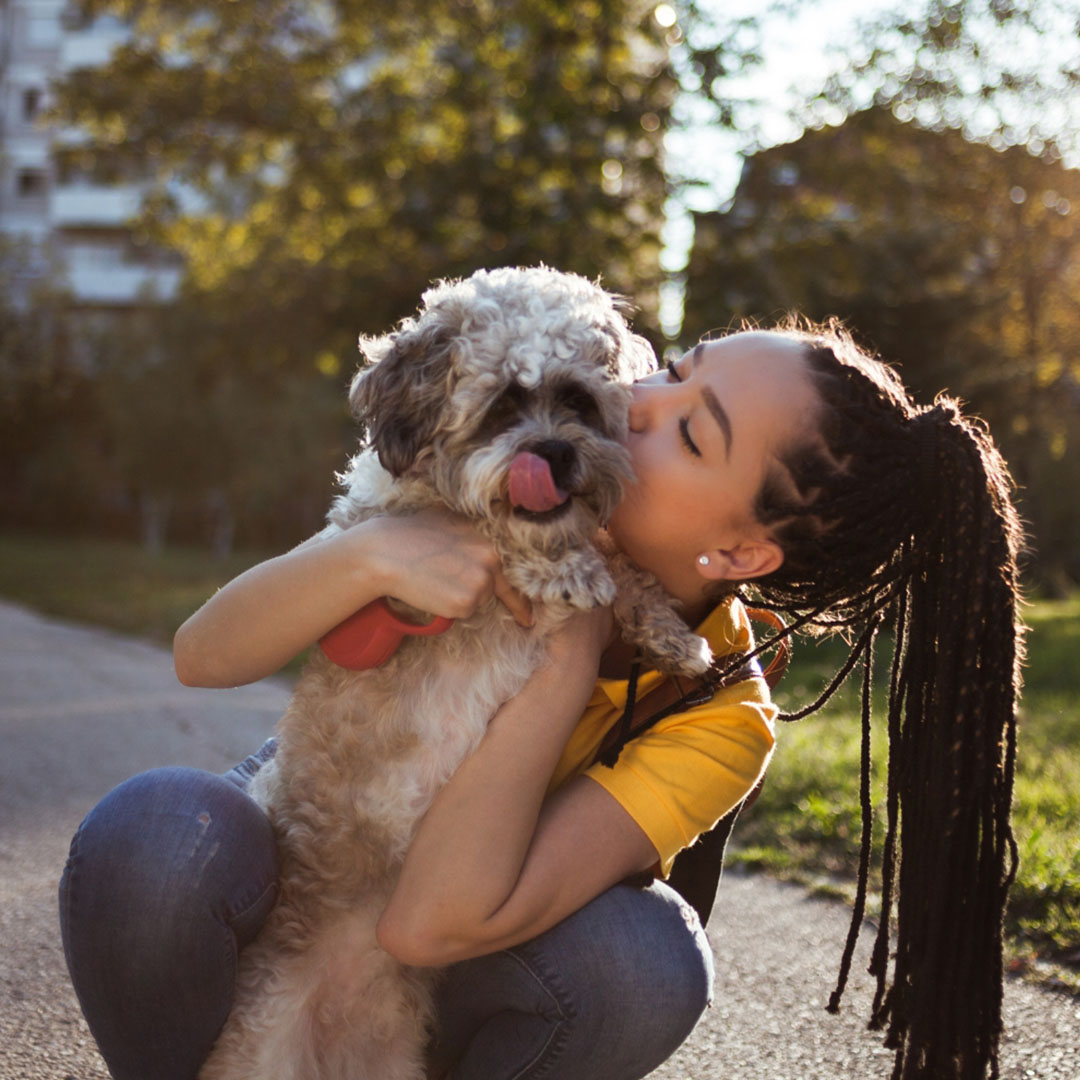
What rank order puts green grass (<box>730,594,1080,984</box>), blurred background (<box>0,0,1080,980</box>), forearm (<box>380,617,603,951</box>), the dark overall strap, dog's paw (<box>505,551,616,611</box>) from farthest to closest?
blurred background (<box>0,0,1080,980</box>)
green grass (<box>730,594,1080,984</box>)
the dark overall strap
dog's paw (<box>505,551,616,611</box>)
forearm (<box>380,617,603,951</box>)

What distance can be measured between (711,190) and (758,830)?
8032 mm

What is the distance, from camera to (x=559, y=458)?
2457 mm

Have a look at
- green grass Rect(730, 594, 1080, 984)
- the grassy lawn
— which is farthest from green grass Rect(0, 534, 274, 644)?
green grass Rect(730, 594, 1080, 984)

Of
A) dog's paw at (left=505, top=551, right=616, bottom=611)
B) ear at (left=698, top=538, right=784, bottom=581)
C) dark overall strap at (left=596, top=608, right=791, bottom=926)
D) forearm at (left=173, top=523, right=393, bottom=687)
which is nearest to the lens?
forearm at (left=173, top=523, right=393, bottom=687)

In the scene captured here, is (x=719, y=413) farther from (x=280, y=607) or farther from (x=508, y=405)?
(x=280, y=607)

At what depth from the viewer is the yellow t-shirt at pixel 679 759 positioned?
2330 mm

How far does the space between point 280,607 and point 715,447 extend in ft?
3.05

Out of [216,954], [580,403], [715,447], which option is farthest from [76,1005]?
[715,447]

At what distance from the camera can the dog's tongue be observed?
2.39 meters

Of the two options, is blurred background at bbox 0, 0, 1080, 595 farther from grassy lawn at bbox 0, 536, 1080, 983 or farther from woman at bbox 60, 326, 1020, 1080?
woman at bbox 60, 326, 1020, 1080

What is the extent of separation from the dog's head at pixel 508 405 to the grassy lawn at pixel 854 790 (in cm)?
137

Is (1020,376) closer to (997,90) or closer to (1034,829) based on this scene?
(997,90)

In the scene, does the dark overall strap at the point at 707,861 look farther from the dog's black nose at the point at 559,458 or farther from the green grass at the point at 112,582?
the green grass at the point at 112,582

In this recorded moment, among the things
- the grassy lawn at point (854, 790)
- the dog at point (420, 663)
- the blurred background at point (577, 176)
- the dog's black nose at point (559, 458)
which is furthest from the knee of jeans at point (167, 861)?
the blurred background at point (577, 176)
